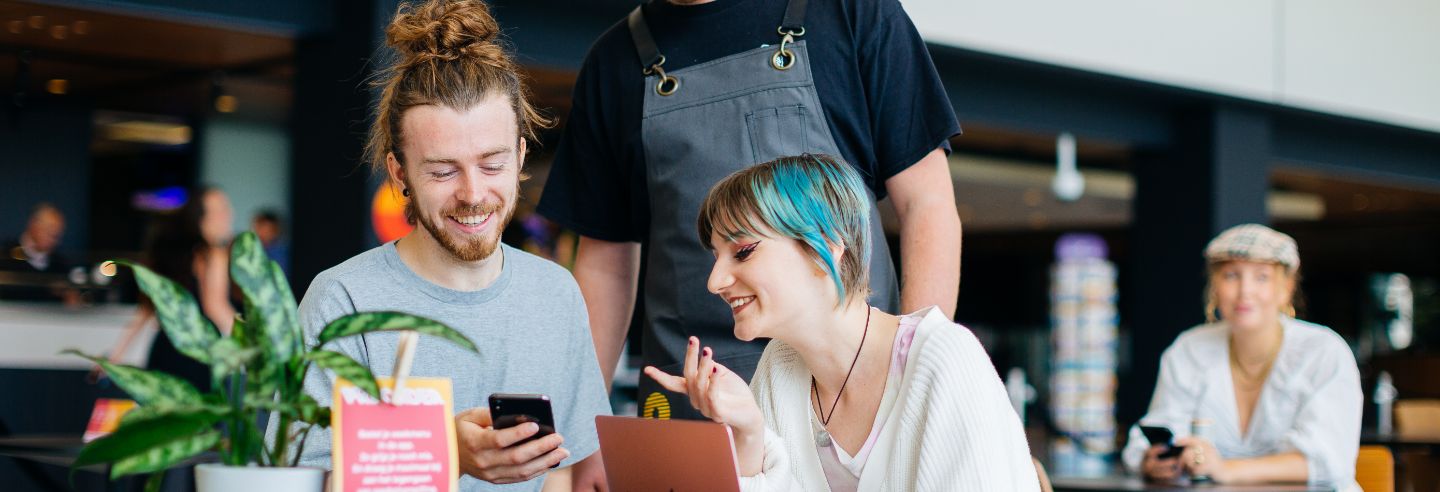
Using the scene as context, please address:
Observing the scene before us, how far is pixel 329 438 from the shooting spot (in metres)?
1.48

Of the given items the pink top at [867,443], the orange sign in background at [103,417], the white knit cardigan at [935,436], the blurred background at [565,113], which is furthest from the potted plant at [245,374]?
the orange sign in background at [103,417]

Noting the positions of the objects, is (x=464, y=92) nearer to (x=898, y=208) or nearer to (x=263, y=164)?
(x=898, y=208)

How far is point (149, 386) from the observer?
1.10 meters

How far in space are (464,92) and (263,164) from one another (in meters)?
9.92

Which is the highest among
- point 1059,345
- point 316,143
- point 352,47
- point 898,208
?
point 352,47

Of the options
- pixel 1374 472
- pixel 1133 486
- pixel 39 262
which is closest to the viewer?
pixel 1133 486

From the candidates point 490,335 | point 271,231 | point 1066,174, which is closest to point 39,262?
point 271,231

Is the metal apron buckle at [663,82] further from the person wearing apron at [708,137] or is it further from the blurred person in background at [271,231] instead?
the blurred person in background at [271,231]

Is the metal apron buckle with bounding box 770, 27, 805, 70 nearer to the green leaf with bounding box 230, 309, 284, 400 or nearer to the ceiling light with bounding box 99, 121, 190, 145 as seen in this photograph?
the green leaf with bounding box 230, 309, 284, 400

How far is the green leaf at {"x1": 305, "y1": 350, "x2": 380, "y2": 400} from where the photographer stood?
1127 millimetres

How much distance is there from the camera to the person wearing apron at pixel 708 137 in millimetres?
1999

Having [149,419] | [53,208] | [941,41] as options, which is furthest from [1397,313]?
[149,419]

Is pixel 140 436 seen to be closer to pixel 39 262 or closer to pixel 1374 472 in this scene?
pixel 1374 472

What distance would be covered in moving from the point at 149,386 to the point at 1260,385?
10.7 ft
